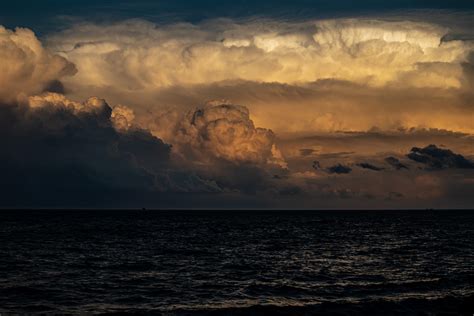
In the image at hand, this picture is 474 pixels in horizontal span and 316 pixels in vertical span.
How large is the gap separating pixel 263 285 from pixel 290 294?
13.6ft

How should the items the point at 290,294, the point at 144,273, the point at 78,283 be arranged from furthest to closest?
the point at 144,273 < the point at 78,283 < the point at 290,294

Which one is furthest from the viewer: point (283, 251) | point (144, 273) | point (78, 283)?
point (283, 251)

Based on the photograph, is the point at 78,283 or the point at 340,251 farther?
the point at 340,251

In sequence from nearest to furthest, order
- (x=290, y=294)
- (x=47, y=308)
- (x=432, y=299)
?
(x=47, y=308)
(x=432, y=299)
(x=290, y=294)

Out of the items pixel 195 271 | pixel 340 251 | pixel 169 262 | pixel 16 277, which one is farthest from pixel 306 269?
pixel 16 277

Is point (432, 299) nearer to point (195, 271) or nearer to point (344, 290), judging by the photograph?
point (344, 290)

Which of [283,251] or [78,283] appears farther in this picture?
[283,251]

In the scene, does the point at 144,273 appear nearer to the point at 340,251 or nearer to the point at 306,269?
the point at 306,269

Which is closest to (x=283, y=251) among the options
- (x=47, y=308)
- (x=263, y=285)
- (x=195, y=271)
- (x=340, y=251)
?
(x=340, y=251)

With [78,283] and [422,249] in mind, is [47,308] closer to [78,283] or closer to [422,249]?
[78,283]

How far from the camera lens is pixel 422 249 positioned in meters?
82.1

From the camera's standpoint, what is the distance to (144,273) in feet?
180

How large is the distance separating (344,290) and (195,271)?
16929mm

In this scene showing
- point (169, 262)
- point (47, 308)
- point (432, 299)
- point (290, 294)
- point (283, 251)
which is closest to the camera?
point (47, 308)
